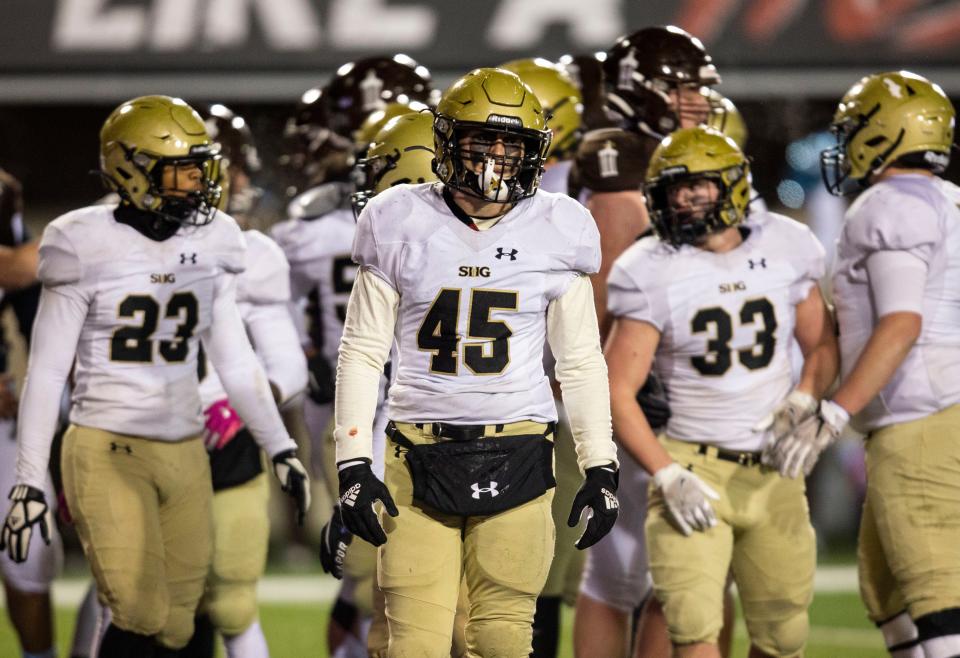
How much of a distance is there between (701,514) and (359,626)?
1.40 meters

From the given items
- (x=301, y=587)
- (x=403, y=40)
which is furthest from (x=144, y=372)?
(x=301, y=587)

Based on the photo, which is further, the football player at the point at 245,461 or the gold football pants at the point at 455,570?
the football player at the point at 245,461

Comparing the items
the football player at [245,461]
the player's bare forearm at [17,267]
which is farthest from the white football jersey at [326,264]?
the player's bare forearm at [17,267]

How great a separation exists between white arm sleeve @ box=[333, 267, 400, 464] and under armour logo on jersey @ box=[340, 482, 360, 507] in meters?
0.09

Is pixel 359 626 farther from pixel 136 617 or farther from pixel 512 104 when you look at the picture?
pixel 512 104

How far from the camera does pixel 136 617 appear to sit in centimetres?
363

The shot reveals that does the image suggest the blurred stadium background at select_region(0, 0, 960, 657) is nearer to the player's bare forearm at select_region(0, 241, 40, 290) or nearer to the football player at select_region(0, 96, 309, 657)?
the player's bare forearm at select_region(0, 241, 40, 290)

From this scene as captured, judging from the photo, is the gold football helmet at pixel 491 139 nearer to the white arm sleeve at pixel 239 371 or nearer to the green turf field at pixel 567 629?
the white arm sleeve at pixel 239 371

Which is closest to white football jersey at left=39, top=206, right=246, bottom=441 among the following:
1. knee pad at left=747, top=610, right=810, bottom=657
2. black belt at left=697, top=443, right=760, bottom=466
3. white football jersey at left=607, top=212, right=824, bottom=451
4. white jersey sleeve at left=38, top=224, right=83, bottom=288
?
white jersey sleeve at left=38, top=224, right=83, bottom=288

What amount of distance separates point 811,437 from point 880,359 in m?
0.26

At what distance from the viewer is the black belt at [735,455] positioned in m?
3.75

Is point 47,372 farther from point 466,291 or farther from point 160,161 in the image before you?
point 466,291

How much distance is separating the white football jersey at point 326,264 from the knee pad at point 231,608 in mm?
834

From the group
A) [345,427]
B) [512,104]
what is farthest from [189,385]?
[512,104]
